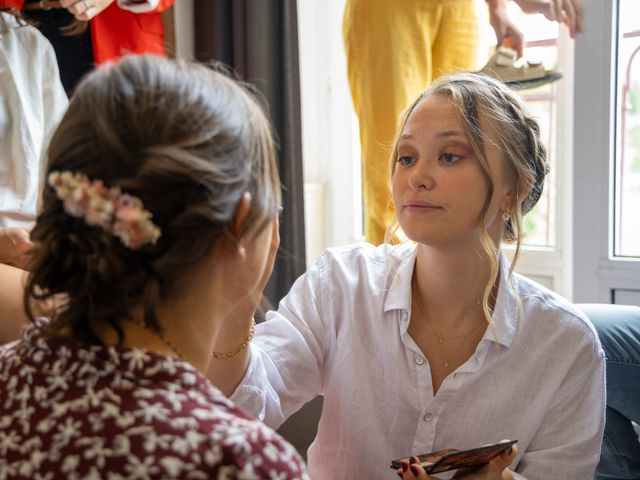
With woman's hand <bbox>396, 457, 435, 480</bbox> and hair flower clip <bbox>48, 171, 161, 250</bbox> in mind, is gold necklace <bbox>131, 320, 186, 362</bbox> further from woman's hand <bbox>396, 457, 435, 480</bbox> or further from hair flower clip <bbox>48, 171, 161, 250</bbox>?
woman's hand <bbox>396, 457, 435, 480</bbox>

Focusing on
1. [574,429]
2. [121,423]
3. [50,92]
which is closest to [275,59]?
[50,92]

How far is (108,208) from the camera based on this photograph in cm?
70

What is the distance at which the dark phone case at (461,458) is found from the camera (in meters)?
1.07

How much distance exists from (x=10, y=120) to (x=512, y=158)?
1.06 m

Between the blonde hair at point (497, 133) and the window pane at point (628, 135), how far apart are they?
1.00 meters

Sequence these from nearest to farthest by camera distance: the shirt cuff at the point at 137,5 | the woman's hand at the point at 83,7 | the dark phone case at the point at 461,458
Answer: the dark phone case at the point at 461,458 → the woman's hand at the point at 83,7 → the shirt cuff at the point at 137,5

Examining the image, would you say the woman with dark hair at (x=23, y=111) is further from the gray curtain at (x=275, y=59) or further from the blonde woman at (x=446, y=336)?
the gray curtain at (x=275, y=59)

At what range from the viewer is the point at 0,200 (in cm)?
155

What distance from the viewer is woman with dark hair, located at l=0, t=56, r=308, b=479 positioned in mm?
674

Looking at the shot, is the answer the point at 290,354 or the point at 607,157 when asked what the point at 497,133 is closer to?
the point at 290,354

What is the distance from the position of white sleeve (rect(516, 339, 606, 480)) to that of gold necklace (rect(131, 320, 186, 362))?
72 cm

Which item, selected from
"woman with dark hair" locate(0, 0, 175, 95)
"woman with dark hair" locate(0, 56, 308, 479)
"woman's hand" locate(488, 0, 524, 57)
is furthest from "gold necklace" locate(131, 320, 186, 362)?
"woman's hand" locate(488, 0, 524, 57)

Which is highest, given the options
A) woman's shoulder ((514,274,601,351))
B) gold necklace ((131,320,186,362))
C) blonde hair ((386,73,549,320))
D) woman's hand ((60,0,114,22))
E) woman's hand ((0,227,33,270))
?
woman's hand ((60,0,114,22))

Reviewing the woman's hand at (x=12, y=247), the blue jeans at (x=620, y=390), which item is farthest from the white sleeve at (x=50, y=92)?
the blue jeans at (x=620, y=390)
